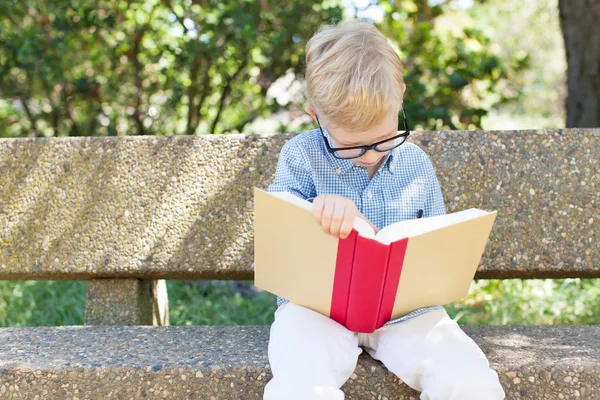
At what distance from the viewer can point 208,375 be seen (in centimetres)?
186

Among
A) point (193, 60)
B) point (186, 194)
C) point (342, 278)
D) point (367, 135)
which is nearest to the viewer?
point (342, 278)

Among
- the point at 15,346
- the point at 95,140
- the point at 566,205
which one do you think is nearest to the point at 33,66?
the point at 95,140

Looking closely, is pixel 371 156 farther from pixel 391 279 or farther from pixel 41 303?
pixel 41 303

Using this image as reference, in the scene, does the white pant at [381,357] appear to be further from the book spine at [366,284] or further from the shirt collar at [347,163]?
the shirt collar at [347,163]

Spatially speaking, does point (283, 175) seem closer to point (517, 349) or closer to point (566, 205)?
point (517, 349)

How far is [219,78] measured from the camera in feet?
15.0

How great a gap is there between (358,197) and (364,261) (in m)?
0.37

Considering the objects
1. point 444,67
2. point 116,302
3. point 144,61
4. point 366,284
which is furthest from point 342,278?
point 144,61

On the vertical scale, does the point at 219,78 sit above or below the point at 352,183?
below

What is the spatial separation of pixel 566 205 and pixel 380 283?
3.56ft

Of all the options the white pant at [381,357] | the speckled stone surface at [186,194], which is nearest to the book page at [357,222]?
the white pant at [381,357]

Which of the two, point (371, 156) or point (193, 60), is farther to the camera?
point (193, 60)

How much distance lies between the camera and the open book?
167cm

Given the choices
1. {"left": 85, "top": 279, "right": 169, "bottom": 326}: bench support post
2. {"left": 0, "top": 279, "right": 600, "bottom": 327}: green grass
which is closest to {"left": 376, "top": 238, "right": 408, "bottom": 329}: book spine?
{"left": 85, "top": 279, "right": 169, "bottom": 326}: bench support post
